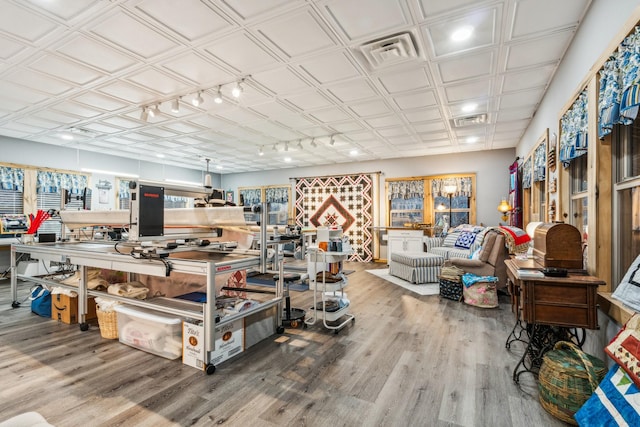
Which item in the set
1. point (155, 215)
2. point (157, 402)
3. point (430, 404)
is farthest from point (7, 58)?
point (430, 404)

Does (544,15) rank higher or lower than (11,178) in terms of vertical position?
higher

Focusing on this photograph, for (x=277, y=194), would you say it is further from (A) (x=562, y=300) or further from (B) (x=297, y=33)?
(A) (x=562, y=300)

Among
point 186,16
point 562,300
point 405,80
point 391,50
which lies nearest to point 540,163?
point 405,80

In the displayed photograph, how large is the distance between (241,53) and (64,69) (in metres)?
1.98

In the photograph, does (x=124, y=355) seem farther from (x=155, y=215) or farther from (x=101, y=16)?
(x=101, y=16)

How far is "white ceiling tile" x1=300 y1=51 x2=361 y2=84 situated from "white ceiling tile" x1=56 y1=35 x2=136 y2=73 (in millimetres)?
1798

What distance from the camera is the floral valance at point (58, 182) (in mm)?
6230

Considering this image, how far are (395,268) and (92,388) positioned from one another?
5077 millimetres

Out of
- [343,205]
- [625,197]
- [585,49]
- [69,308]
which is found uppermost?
[585,49]

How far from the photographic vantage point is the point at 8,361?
8.11 ft

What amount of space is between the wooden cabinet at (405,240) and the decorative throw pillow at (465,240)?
1.15m

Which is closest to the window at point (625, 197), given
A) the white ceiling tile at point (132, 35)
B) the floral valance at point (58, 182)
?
the white ceiling tile at point (132, 35)

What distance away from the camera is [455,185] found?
23.6ft

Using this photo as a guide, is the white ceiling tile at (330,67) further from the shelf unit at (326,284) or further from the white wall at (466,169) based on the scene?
the white wall at (466,169)
